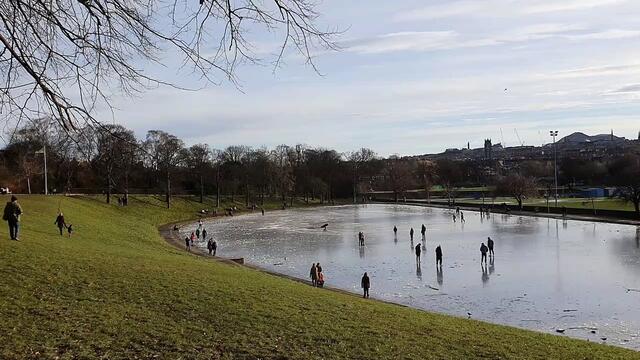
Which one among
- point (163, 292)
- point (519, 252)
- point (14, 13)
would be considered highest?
point (14, 13)

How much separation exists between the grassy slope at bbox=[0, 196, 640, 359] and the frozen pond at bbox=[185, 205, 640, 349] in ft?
16.8

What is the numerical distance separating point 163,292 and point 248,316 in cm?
295

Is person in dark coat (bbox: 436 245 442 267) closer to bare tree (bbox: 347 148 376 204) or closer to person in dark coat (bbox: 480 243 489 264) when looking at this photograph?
person in dark coat (bbox: 480 243 489 264)

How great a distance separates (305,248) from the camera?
129 ft

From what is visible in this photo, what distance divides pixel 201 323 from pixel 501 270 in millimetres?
20657

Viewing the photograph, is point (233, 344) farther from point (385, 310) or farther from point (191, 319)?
point (385, 310)

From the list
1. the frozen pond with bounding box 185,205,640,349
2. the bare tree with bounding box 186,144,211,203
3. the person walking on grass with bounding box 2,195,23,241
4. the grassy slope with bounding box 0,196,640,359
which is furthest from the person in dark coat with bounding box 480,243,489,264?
the bare tree with bounding box 186,144,211,203

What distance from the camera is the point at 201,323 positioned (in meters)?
10.6

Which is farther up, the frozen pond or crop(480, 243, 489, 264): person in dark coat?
crop(480, 243, 489, 264): person in dark coat

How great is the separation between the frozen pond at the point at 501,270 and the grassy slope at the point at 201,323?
16.8 feet

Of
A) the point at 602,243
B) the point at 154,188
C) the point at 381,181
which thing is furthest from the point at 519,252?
the point at 381,181

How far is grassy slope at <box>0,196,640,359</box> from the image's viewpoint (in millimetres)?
8766

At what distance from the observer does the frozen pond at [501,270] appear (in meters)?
18.2

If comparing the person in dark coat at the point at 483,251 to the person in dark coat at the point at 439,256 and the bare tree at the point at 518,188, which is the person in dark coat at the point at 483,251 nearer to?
the person in dark coat at the point at 439,256
